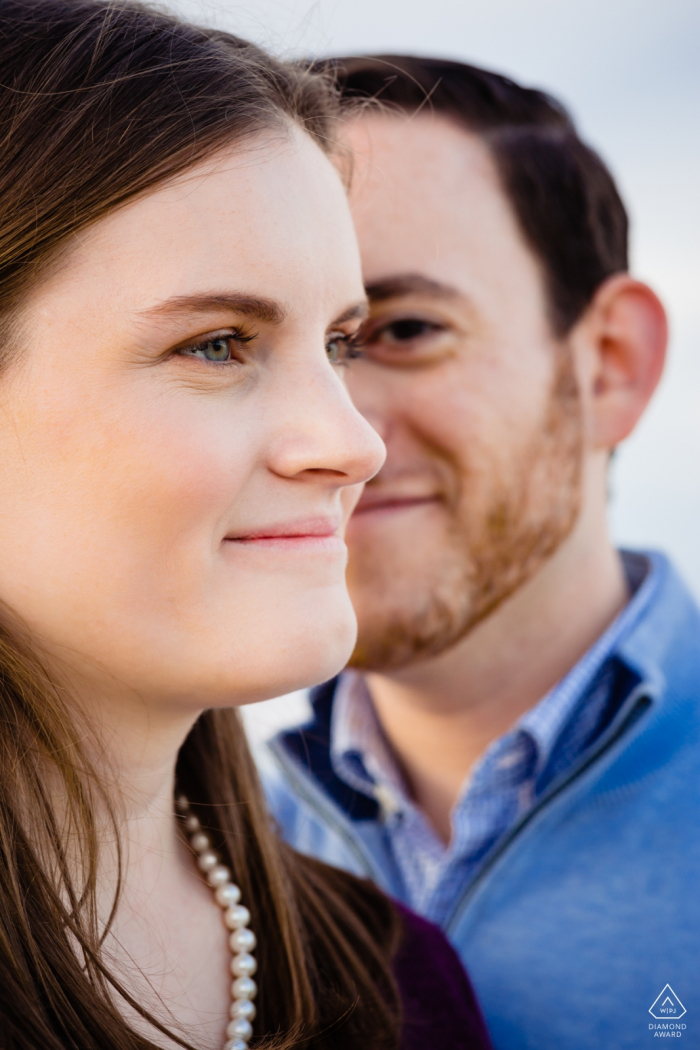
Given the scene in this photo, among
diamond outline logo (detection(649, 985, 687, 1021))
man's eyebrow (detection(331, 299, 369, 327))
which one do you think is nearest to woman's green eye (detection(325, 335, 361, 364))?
man's eyebrow (detection(331, 299, 369, 327))

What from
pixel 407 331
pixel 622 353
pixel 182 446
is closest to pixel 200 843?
pixel 182 446

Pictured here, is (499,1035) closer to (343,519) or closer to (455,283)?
(343,519)

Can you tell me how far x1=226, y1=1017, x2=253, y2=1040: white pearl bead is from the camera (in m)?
1.34

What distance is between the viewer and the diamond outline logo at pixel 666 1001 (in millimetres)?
1810

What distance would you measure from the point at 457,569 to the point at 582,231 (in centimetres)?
104

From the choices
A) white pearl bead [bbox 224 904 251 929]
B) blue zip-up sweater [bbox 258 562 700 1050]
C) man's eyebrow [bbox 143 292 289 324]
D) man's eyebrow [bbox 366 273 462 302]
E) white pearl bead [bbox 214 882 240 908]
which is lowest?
blue zip-up sweater [bbox 258 562 700 1050]

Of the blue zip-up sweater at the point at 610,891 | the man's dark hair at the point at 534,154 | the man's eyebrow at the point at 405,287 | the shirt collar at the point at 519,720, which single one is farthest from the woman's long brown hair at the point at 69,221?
the man's dark hair at the point at 534,154

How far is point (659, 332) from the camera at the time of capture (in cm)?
257

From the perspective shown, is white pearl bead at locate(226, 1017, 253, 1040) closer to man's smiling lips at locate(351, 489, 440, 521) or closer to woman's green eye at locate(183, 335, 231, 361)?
woman's green eye at locate(183, 335, 231, 361)

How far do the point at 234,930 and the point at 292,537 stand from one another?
2.21ft

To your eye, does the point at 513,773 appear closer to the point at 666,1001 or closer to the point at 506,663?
the point at 506,663

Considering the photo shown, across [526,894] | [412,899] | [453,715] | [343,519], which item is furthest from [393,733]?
[343,519]

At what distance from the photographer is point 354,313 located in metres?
1.44

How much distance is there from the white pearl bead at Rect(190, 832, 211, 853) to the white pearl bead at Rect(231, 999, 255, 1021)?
0.77 ft
